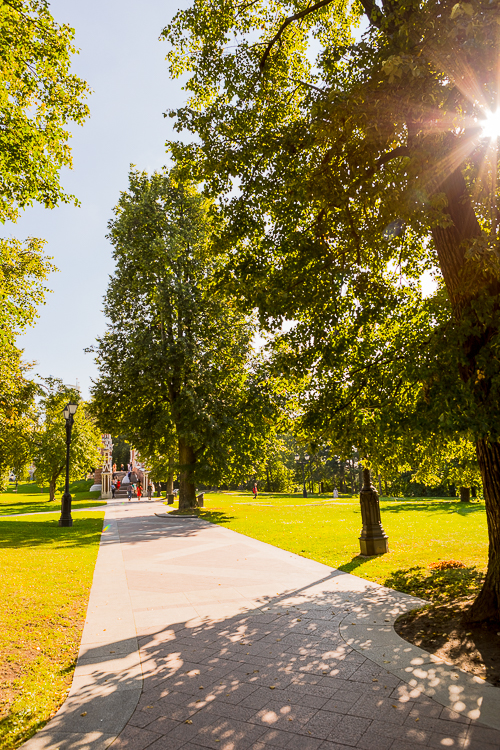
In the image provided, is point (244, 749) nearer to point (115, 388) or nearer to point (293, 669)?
point (293, 669)

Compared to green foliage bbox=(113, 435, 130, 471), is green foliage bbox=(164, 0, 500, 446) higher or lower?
higher

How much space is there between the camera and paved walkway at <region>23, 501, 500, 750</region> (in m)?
3.46

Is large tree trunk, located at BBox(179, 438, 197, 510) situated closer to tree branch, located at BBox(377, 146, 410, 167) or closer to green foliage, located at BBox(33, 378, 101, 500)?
green foliage, located at BBox(33, 378, 101, 500)

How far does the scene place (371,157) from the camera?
620cm

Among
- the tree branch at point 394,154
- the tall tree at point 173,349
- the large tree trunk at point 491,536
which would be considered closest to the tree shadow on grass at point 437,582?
the large tree trunk at point 491,536

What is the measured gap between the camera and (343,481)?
6688cm

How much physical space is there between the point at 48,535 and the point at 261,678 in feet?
46.1

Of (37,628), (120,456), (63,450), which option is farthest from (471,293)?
(120,456)

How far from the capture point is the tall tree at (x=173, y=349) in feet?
72.2

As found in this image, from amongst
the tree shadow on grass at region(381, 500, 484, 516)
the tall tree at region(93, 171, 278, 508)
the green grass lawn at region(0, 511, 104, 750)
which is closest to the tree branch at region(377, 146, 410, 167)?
the green grass lawn at region(0, 511, 104, 750)

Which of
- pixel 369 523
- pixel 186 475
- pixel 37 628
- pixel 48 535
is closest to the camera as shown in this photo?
pixel 37 628

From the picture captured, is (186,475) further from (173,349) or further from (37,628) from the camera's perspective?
(37,628)

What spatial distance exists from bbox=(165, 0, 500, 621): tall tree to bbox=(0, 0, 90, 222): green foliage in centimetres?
246

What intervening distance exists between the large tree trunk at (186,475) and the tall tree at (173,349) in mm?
68
